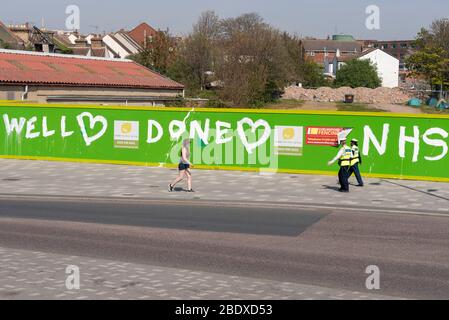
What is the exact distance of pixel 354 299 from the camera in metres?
9.60

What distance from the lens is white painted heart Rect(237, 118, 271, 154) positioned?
2578 cm

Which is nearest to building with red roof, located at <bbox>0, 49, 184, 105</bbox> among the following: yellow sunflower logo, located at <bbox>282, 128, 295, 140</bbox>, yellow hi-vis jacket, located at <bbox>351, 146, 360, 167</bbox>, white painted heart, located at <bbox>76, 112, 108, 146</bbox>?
white painted heart, located at <bbox>76, 112, 108, 146</bbox>

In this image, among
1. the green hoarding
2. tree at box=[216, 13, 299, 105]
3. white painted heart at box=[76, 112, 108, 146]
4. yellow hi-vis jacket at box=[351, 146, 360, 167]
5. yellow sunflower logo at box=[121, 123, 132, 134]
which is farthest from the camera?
tree at box=[216, 13, 299, 105]

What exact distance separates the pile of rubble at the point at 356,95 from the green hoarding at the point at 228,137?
210 feet

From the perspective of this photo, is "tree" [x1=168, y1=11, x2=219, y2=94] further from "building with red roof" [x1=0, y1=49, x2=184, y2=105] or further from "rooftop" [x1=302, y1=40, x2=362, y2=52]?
"rooftop" [x1=302, y1=40, x2=362, y2=52]

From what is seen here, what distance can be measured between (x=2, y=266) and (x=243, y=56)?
222 ft

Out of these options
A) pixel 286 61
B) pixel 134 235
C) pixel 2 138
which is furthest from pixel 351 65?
pixel 134 235

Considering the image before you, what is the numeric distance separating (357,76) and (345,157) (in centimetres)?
9286

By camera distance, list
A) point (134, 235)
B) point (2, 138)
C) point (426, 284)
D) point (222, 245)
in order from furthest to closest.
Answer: point (2, 138) → point (134, 235) → point (222, 245) → point (426, 284)

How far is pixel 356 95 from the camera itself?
9612 centimetres

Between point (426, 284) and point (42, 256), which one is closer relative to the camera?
point (426, 284)

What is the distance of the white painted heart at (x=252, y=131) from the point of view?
1015 inches

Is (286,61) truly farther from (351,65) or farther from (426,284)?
(426,284)

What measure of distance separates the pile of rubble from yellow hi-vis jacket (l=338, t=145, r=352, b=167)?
2775 inches
